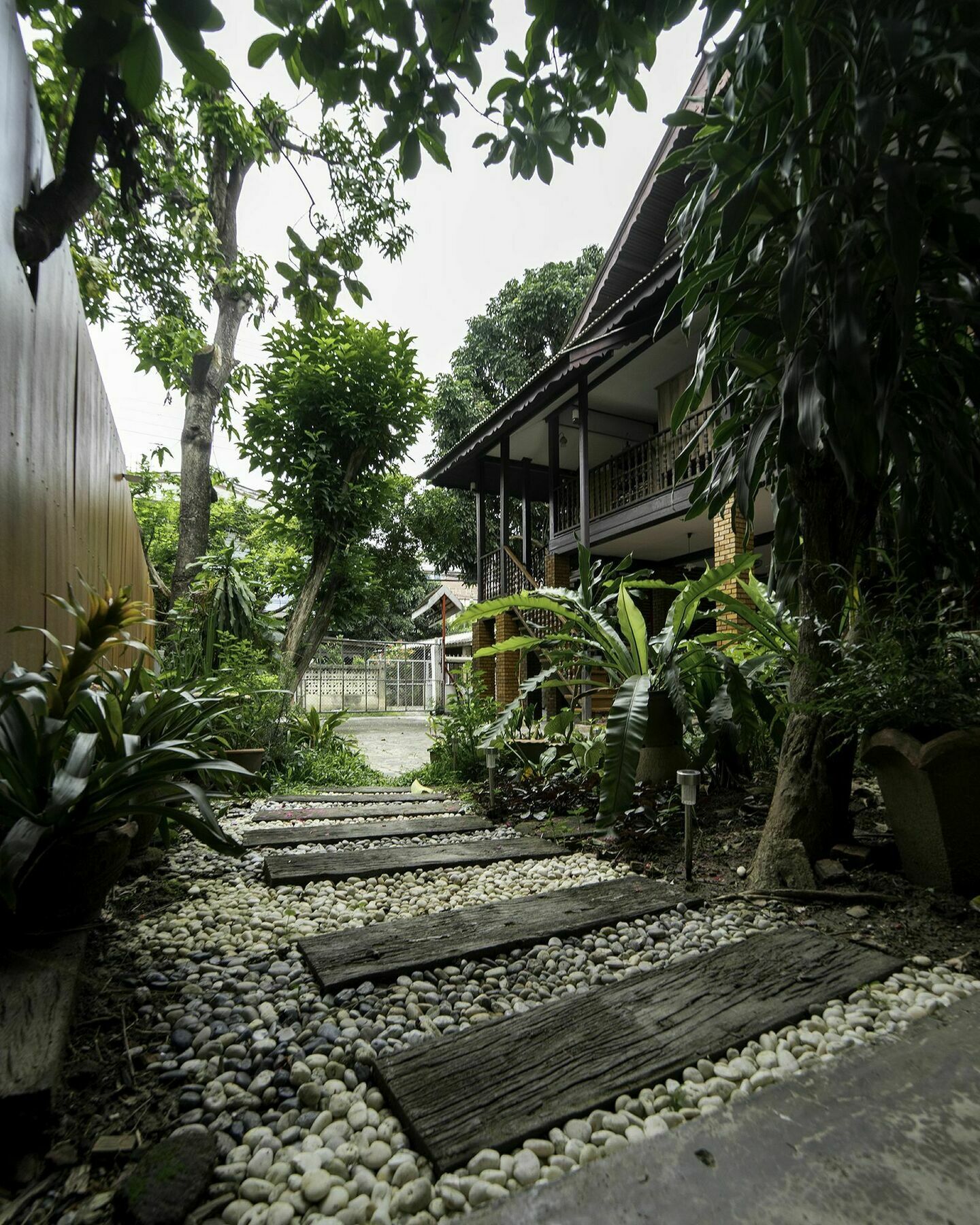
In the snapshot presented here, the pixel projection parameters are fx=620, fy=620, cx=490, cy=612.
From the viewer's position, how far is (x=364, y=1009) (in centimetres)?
130

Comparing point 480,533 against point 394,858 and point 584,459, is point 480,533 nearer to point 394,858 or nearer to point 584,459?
point 584,459

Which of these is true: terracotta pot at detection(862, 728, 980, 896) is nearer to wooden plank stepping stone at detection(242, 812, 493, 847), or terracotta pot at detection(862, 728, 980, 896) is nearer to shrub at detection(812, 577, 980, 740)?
shrub at detection(812, 577, 980, 740)

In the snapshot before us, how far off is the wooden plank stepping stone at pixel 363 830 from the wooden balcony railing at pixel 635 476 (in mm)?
4178

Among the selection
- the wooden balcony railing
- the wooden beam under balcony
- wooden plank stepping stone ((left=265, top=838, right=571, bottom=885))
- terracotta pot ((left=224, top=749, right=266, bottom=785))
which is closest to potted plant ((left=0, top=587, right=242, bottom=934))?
wooden plank stepping stone ((left=265, top=838, right=571, bottom=885))

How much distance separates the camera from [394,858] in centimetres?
239

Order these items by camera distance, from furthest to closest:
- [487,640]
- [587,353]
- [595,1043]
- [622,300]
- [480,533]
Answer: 1. [480,533]
2. [487,640]
3. [587,353]
4. [622,300]
5. [595,1043]

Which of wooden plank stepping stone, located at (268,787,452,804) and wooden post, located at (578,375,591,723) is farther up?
wooden post, located at (578,375,591,723)

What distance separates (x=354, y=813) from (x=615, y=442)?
798cm

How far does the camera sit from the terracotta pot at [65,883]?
4.32 feet

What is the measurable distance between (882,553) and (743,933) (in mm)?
1285

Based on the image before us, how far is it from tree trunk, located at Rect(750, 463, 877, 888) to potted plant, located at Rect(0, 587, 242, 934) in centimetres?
172

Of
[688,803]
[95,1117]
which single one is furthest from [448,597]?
[95,1117]

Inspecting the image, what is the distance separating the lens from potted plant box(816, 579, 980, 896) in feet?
6.13

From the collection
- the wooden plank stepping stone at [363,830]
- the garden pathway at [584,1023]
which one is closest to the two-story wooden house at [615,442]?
the wooden plank stepping stone at [363,830]
